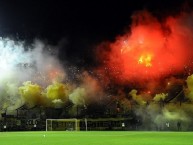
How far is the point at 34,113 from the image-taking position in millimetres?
139375

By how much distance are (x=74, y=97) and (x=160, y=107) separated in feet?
127

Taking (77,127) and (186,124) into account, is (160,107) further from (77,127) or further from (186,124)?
(77,127)

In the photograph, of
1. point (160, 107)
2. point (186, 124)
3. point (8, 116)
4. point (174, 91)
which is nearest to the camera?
point (186, 124)

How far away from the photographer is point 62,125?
11756cm

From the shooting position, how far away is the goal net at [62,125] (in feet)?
372

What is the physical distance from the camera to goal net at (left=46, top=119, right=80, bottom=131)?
113 m
